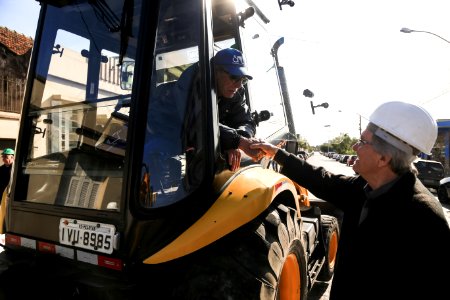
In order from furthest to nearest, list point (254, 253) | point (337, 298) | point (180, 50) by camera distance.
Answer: point (180, 50)
point (254, 253)
point (337, 298)

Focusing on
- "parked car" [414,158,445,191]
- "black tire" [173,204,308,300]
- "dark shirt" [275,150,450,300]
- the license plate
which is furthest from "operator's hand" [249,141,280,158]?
"parked car" [414,158,445,191]

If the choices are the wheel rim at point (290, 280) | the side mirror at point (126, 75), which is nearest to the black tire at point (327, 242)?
the wheel rim at point (290, 280)

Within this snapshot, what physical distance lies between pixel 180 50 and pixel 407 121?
1521 mm

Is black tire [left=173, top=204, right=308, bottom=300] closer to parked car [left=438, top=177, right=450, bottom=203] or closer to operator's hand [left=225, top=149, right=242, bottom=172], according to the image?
operator's hand [left=225, top=149, right=242, bottom=172]

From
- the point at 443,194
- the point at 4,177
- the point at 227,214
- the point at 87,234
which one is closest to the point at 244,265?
the point at 227,214

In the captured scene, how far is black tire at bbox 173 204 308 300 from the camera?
6.43ft

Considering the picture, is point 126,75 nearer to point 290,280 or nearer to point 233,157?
point 233,157

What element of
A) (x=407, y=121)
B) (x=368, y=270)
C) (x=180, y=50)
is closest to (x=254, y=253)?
(x=368, y=270)

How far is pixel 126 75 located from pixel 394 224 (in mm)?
1818

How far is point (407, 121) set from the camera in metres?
1.82

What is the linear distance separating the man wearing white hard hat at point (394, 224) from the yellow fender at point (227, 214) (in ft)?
1.73

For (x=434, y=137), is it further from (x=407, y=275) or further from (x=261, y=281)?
(x=261, y=281)

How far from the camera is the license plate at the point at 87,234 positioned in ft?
6.84

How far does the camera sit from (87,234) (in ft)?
7.12
